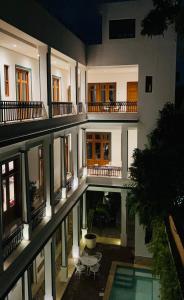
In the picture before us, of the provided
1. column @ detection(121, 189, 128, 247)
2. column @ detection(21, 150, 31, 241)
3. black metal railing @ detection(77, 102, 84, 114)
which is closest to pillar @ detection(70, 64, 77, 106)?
black metal railing @ detection(77, 102, 84, 114)

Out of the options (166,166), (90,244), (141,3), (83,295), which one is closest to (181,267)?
(166,166)

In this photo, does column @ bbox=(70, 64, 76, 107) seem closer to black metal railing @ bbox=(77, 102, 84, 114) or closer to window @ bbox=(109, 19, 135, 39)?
black metal railing @ bbox=(77, 102, 84, 114)

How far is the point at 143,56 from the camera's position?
48.4ft

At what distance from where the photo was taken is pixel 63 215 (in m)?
11.7

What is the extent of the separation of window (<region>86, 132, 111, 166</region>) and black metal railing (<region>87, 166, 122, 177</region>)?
177 cm

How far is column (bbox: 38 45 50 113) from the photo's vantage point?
33.4 ft

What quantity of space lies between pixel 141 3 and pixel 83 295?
46.5ft

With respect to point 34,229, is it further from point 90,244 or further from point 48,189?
point 90,244

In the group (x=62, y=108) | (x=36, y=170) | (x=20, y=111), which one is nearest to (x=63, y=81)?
(x=62, y=108)

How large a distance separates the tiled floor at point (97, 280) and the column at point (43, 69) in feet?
25.9

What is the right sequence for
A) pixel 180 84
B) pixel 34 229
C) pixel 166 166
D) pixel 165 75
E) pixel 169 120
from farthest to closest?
pixel 180 84 < pixel 165 75 < pixel 169 120 < pixel 34 229 < pixel 166 166

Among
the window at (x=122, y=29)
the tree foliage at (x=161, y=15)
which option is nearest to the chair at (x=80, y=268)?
the tree foliage at (x=161, y=15)

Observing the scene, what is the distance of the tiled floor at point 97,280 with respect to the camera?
12148 millimetres

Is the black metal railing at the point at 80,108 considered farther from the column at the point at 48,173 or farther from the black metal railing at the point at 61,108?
the column at the point at 48,173
